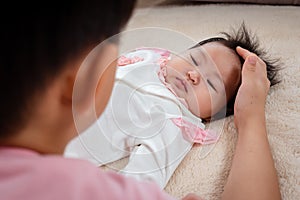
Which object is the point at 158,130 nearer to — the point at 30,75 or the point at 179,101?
the point at 179,101

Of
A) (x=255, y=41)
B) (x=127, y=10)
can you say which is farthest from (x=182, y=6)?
(x=127, y=10)

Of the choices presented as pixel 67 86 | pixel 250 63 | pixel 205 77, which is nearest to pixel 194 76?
pixel 205 77

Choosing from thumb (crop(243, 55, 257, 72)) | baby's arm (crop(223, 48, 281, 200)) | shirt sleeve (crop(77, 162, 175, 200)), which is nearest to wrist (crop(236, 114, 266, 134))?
baby's arm (crop(223, 48, 281, 200))

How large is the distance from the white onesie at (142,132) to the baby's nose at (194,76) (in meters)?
0.06

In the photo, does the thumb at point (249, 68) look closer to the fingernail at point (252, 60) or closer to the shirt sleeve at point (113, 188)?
the fingernail at point (252, 60)

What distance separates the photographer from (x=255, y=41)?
132cm

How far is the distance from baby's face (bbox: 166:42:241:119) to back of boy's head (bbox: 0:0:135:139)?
62cm

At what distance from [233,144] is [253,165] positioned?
123mm

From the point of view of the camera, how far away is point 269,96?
114cm

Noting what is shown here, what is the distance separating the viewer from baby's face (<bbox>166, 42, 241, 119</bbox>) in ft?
3.56

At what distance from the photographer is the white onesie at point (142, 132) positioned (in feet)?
3.08

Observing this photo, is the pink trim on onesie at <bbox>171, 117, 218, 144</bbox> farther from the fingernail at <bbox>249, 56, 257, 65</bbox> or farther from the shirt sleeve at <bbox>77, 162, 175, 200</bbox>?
the shirt sleeve at <bbox>77, 162, 175, 200</bbox>

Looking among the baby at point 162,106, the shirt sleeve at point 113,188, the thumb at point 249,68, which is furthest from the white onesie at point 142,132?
the shirt sleeve at point 113,188

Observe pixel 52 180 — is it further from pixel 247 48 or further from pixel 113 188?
pixel 247 48
